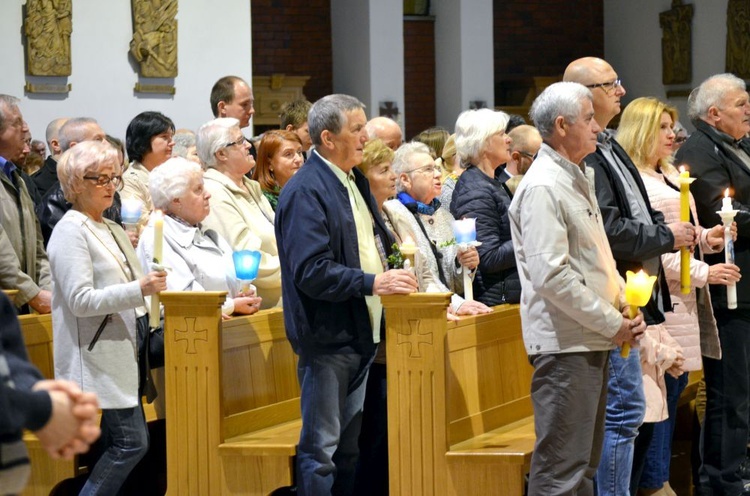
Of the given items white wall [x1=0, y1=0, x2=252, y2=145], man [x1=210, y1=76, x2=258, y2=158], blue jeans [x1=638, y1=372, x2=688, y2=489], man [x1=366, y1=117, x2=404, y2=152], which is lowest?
blue jeans [x1=638, y1=372, x2=688, y2=489]

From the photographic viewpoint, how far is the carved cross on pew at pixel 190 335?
156 inches

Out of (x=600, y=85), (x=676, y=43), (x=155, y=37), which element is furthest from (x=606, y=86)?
(x=676, y=43)

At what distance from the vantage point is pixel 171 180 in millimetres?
4172

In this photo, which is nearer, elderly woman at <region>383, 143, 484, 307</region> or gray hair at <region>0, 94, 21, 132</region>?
elderly woman at <region>383, 143, 484, 307</region>

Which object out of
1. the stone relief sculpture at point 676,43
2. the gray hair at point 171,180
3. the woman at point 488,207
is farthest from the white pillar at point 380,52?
the gray hair at point 171,180

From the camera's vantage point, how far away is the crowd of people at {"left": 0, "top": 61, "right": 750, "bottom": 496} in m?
3.48

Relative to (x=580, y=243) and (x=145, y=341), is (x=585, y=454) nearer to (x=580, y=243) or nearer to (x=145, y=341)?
(x=580, y=243)

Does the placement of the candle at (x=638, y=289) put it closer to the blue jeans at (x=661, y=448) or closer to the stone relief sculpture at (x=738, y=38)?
the blue jeans at (x=661, y=448)

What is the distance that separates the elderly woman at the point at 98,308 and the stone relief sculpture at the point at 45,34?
452 cm

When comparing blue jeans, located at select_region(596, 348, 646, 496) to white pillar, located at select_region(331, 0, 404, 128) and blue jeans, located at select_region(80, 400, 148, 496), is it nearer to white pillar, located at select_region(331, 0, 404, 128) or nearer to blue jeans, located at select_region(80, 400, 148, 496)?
blue jeans, located at select_region(80, 400, 148, 496)

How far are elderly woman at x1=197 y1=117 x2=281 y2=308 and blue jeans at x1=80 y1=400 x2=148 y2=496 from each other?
94 cm

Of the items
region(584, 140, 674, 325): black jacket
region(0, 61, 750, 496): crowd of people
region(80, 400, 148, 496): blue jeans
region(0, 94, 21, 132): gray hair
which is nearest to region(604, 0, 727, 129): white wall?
region(0, 61, 750, 496): crowd of people

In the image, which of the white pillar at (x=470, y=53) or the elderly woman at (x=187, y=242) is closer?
the elderly woman at (x=187, y=242)

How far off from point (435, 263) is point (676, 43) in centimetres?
812
